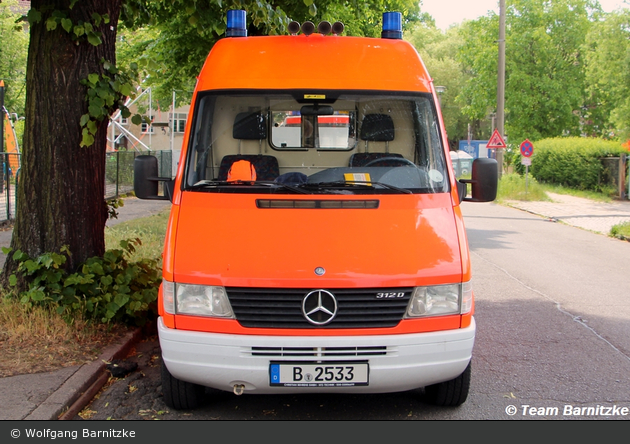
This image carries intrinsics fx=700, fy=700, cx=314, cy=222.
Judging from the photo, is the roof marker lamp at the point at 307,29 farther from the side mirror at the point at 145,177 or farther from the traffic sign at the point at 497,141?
the traffic sign at the point at 497,141

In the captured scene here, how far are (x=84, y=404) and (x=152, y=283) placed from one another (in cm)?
207

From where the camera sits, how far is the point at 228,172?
4973 mm

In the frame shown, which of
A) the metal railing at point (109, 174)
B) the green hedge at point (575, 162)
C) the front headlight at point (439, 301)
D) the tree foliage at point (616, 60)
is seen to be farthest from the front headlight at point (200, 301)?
the tree foliage at point (616, 60)

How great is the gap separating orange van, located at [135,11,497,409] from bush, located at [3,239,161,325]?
1507 mm

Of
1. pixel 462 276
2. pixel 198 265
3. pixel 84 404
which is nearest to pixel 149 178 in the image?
pixel 198 265

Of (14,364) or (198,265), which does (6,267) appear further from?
(198,265)

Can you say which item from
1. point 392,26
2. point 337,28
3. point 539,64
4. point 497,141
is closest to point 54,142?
point 337,28

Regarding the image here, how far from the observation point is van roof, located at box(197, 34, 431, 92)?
5.13 meters

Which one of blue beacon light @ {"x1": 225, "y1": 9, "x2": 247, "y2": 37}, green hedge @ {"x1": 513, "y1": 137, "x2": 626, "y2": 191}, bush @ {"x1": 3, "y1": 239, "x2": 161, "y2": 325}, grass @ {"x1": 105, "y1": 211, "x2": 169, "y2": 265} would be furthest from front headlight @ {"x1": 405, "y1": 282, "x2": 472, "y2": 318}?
green hedge @ {"x1": 513, "y1": 137, "x2": 626, "y2": 191}

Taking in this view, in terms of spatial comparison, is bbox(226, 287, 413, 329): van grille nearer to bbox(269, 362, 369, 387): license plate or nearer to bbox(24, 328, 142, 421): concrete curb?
bbox(269, 362, 369, 387): license plate

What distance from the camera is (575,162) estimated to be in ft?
98.7

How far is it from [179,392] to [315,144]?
2.33 meters

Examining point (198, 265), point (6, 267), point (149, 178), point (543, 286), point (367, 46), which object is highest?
point (367, 46)

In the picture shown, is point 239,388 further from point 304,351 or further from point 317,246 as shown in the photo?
point 317,246
